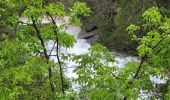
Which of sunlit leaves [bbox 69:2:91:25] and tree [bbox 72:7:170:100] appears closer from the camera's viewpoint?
tree [bbox 72:7:170:100]

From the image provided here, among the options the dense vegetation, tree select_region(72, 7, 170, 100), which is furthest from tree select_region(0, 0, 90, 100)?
tree select_region(72, 7, 170, 100)

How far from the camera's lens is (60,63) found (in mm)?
7645

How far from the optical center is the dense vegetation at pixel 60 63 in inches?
267

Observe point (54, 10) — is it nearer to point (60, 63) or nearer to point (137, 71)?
point (60, 63)

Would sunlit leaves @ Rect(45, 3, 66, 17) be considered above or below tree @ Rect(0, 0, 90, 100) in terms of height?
above

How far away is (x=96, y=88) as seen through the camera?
23.3 ft

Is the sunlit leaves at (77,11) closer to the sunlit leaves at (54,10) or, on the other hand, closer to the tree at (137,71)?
the sunlit leaves at (54,10)

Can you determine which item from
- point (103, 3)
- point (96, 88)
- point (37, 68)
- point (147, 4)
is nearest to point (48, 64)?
point (37, 68)

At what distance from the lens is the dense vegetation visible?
6.79 metres

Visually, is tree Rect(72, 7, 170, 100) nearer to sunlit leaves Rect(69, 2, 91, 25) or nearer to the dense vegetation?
the dense vegetation

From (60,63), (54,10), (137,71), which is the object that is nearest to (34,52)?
(60,63)

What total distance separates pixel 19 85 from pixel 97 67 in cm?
152

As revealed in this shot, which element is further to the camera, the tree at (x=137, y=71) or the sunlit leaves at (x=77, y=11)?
the sunlit leaves at (x=77, y=11)

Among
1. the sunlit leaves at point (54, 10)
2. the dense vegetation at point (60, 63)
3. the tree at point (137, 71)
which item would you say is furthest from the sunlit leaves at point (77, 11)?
the tree at point (137, 71)
